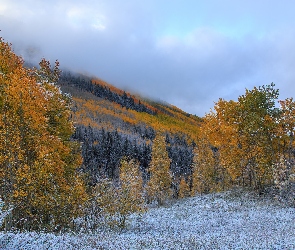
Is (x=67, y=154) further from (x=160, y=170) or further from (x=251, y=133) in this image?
(x=160, y=170)

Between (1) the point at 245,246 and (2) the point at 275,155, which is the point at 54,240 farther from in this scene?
(2) the point at 275,155

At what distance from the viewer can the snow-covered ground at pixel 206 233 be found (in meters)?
A: 11.6

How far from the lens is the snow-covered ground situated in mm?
11586

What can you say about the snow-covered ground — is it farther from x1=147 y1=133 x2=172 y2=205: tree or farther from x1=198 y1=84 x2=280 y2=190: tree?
x1=147 y1=133 x2=172 y2=205: tree

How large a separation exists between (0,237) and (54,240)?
1997 mm

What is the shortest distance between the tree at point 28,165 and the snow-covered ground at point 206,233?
128 inches

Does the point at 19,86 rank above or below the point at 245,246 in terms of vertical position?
above

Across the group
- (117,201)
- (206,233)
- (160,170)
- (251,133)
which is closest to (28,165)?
(117,201)

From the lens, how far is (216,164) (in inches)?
2053

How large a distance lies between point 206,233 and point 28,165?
36.0 feet

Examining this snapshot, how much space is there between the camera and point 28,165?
18.4 meters

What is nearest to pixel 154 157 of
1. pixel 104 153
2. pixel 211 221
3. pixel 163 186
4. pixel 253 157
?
pixel 163 186

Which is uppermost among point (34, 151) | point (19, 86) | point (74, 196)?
point (19, 86)

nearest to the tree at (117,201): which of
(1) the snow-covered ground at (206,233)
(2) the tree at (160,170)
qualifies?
(1) the snow-covered ground at (206,233)
